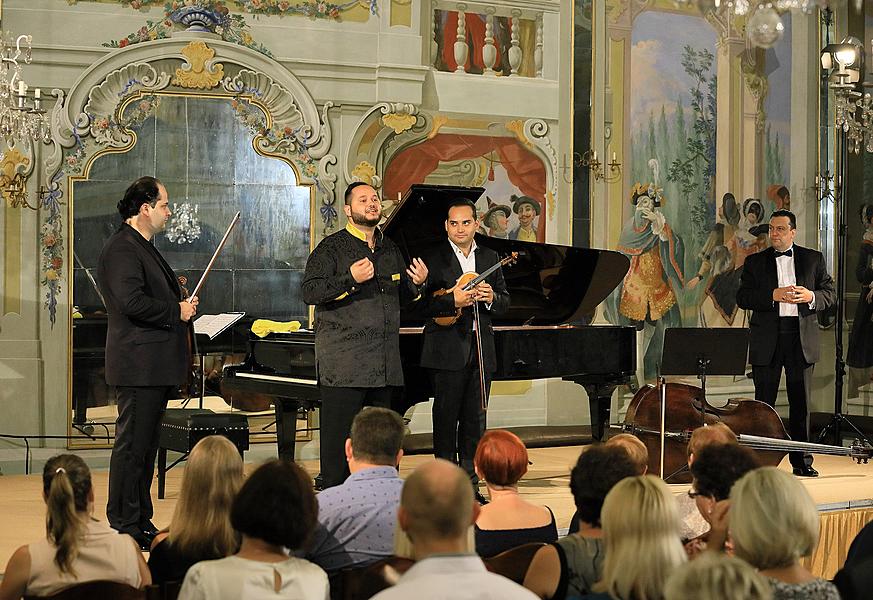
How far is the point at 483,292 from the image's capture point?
18.6ft

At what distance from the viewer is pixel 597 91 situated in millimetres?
9625

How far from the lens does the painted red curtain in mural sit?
906cm

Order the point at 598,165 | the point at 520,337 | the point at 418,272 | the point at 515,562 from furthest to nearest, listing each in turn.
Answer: the point at 598,165 → the point at 520,337 → the point at 418,272 → the point at 515,562

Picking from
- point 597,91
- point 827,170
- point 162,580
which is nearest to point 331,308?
point 162,580

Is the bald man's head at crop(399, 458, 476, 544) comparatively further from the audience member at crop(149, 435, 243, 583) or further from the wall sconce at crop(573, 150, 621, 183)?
the wall sconce at crop(573, 150, 621, 183)

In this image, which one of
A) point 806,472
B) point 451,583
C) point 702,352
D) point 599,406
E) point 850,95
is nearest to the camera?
point 451,583

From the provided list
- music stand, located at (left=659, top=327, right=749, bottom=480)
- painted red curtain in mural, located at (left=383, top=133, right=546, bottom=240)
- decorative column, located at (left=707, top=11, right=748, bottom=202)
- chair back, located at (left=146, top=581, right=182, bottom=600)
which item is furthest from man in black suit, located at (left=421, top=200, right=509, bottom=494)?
decorative column, located at (left=707, top=11, right=748, bottom=202)

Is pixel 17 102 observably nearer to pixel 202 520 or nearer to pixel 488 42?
pixel 488 42

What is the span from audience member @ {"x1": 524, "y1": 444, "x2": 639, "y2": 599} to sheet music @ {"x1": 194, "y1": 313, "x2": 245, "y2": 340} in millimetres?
4787

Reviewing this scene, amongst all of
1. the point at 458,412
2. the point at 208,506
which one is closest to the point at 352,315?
the point at 458,412

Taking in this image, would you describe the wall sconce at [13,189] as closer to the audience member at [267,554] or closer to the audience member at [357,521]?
the audience member at [357,521]

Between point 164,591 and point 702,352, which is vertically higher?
point 702,352

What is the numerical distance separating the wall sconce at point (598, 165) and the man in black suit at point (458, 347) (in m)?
3.84

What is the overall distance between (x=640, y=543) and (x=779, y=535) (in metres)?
0.31
